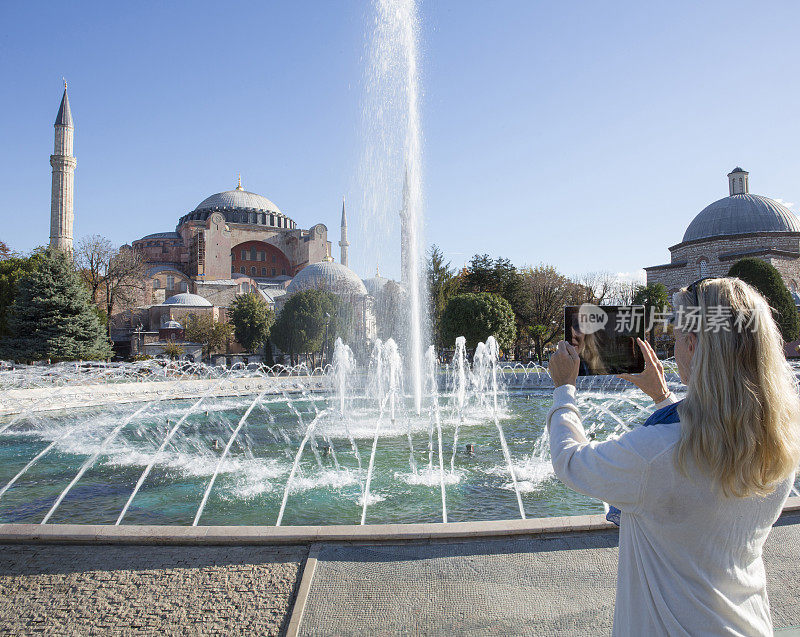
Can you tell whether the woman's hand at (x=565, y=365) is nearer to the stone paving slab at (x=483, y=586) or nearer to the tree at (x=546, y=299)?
the stone paving slab at (x=483, y=586)

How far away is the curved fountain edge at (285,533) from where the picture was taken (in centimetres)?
371

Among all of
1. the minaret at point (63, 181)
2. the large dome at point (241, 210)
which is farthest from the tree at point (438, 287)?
the large dome at point (241, 210)

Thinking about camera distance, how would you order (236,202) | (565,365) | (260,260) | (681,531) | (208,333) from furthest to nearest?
(236,202) → (260,260) → (208,333) → (565,365) → (681,531)

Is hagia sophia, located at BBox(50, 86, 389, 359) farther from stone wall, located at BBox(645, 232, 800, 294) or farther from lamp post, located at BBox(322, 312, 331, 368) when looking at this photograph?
stone wall, located at BBox(645, 232, 800, 294)

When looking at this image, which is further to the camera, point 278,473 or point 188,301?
point 188,301

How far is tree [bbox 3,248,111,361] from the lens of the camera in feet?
79.2

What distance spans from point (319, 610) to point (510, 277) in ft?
111

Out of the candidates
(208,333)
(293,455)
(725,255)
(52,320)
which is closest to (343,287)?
(208,333)

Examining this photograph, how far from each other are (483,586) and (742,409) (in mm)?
2449

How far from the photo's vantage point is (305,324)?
1422 inches

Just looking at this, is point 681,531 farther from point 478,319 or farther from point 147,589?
point 478,319

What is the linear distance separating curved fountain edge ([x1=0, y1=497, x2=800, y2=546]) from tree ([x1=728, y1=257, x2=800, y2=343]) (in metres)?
28.1

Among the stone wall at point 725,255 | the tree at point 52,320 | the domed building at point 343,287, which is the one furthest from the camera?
the domed building at point 343,287

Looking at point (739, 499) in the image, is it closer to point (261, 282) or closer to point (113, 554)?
point (113, 554)
